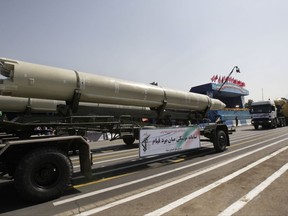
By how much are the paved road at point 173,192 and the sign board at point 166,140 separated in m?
0.64

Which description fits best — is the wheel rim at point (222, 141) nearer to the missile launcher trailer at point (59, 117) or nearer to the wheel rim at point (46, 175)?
the missile launcher trailer at point (59, 117)

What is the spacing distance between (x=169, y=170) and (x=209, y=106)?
5.80 meters

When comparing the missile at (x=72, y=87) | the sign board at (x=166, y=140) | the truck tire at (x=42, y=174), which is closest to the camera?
the truck tire at (x=42, y=174)

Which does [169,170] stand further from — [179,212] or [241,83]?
[241,83]

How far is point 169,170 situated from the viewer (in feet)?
24.9

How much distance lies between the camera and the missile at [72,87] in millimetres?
5639

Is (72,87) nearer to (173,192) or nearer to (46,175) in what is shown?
(46,175)

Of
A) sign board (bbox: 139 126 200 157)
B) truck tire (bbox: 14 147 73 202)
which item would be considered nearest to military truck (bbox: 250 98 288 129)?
sign board (bbox: 139 126 200 157)

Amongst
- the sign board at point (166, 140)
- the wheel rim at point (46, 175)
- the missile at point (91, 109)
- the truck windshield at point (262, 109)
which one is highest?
the truck windshield at point (262, 109)

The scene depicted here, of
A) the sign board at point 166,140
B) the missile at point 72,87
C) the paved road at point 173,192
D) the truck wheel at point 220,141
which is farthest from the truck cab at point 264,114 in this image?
the missile at point 72,87

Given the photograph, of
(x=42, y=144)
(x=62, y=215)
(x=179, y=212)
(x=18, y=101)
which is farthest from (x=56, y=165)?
(x=18, y=101)

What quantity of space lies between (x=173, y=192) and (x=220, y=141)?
6669mm

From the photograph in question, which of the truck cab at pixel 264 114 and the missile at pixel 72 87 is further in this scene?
the truck cab at pixel 264 114

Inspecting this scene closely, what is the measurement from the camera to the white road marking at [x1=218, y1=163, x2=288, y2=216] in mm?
4266
